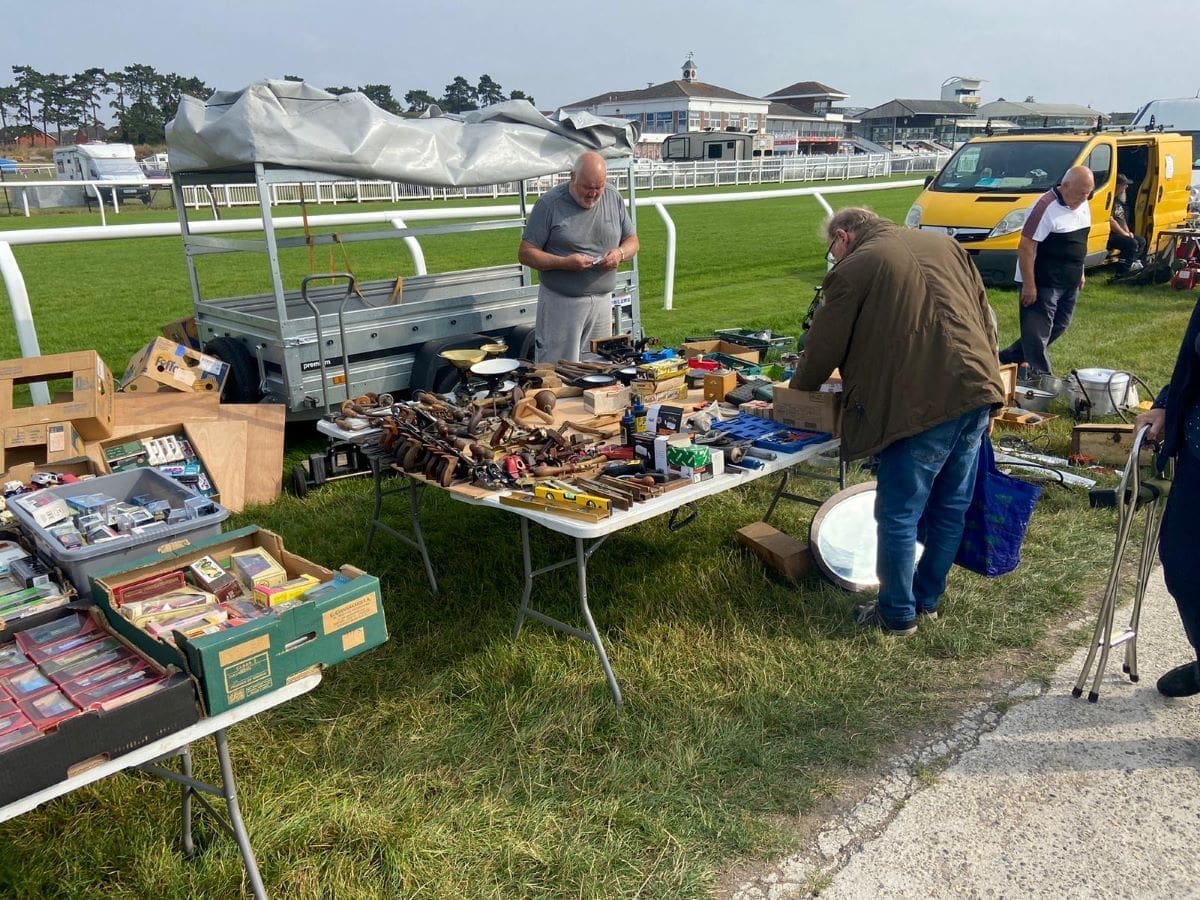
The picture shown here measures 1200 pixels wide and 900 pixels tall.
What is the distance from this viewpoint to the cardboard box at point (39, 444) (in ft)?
16.7

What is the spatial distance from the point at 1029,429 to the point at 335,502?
536cm

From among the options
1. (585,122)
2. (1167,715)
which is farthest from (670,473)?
(585,122)

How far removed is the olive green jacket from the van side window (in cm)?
1104

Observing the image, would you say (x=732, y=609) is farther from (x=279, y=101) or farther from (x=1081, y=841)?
(x=279, y=101)

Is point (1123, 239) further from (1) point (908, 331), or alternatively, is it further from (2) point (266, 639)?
(2) point (266, 639)

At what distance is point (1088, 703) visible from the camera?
3.79 m

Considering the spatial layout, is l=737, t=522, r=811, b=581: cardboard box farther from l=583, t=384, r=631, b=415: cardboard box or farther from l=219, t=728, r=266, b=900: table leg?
l=219, t=728, r=266, b=900: table leg

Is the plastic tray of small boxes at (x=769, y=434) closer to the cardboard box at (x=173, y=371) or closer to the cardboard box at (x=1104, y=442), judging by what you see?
the cardboard box at (x=1104, y=442)

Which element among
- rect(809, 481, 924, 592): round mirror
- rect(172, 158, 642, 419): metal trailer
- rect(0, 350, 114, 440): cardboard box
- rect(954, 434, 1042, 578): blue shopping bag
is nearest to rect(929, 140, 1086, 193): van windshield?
rect(172, 158, 642, 419): metal trailer

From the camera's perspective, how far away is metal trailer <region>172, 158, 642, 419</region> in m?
6.28

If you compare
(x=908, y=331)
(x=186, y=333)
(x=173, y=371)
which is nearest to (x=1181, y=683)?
(x=908, y=331)

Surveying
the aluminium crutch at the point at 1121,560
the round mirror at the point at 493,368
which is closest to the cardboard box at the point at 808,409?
the aluminium crutch at the point at 1121,560

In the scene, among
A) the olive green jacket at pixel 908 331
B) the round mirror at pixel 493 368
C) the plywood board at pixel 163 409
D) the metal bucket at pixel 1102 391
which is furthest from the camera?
the metal bucket at pixel 1102 391

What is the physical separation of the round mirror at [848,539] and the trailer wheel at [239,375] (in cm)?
441
